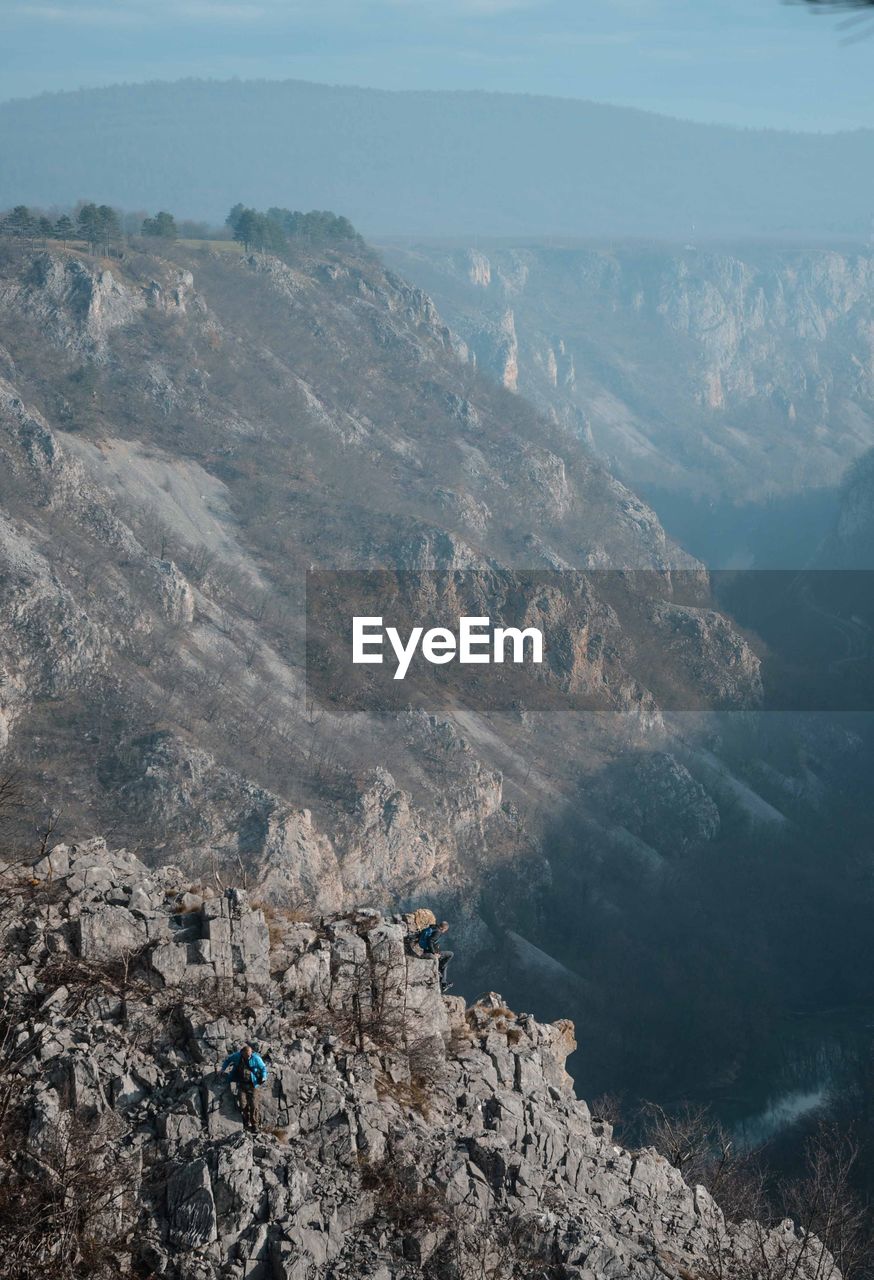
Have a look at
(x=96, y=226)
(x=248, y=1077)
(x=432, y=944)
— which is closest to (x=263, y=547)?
(x=96, y=226)

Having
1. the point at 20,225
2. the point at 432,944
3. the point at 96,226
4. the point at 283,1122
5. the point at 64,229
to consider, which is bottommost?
the point at 283,1122

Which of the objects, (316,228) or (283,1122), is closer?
(283,1122)

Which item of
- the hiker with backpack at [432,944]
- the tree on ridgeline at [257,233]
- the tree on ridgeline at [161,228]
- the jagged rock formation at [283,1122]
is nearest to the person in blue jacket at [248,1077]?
the jagged rock formation at [283,1122]

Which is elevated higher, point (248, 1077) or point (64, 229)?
point (64, 229)

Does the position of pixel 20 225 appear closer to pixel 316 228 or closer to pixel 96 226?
pixel 96 226

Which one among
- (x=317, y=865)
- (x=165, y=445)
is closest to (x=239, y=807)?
(x=317, y=865)

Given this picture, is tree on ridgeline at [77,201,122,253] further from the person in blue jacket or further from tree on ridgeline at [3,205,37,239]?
the person in blue jacket

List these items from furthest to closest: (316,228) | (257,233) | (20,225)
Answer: (316,228)
(257,233)
(20,225)
